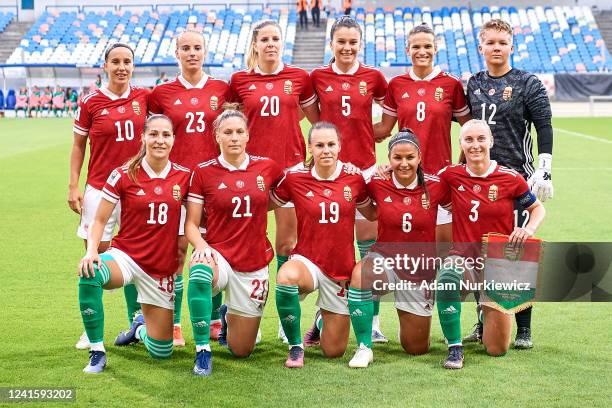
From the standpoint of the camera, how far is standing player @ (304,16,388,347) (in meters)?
5.86

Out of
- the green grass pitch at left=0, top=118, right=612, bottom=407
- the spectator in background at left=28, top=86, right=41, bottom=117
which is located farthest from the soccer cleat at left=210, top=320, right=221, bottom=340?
the spectator in background at left=28, top=86, right=41, bottom=117

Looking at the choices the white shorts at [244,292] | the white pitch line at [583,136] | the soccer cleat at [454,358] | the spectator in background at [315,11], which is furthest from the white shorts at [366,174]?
the spectator in background at [315,11]

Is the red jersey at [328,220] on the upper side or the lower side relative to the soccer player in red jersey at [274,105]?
lower

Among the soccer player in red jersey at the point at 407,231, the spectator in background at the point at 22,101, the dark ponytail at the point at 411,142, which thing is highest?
the spectator in background at the point at 22,101

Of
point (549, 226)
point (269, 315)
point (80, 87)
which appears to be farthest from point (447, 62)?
point (269, 315)

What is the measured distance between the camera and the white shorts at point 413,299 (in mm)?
5273

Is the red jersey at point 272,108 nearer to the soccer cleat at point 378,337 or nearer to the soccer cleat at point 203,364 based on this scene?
the soccer cleat at point 378,337

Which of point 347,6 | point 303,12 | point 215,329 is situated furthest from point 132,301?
point 303,12

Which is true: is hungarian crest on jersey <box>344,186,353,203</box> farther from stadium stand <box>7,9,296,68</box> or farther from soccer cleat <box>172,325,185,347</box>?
stadium stand <box>7,9,296,68</box>

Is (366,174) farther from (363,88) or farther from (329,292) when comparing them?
(329,292)

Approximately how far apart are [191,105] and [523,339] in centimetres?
250

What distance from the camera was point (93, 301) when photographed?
4887 mm

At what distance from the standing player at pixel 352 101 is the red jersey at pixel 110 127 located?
119 centimetres

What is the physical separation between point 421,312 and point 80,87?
107ft
